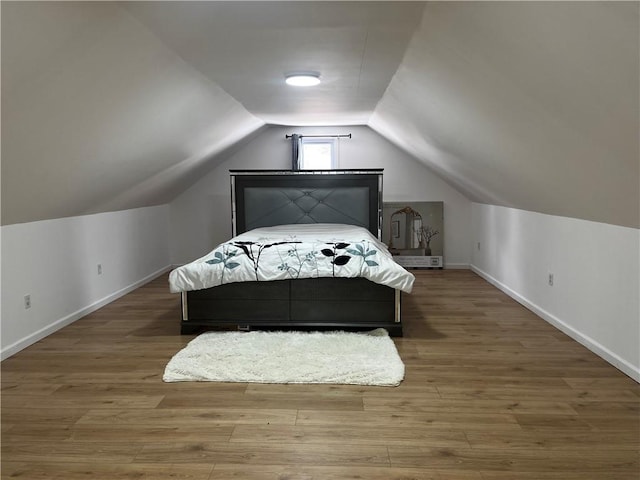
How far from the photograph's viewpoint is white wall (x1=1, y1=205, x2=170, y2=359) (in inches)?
138

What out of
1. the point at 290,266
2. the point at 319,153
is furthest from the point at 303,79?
the point at 319,153

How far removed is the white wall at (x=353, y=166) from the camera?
695 centimetres

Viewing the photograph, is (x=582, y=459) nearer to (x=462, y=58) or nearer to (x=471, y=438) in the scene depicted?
(x=471, y=438)

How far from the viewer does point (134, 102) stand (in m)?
3.20

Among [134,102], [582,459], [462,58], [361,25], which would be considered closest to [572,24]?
[462,58]

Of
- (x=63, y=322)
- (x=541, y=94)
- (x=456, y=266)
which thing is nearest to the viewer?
(x=541, y=94)

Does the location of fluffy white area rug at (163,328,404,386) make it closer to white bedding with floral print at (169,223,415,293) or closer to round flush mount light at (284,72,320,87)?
white bedding with floral print at (169,223,415,293)

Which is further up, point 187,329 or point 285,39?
point 285,39

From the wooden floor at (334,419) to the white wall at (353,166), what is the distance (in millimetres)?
3341

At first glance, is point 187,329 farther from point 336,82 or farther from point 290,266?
point 336,82

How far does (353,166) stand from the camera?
7008mm

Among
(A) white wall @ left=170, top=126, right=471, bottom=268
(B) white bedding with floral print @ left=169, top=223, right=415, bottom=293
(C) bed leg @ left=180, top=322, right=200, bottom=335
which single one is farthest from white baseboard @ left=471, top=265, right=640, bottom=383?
(C) bed leg @ left=180, top=322, right=200, bottom=335

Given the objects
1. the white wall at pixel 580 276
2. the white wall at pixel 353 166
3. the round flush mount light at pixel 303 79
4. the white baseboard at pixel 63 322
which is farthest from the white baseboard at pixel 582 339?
the white baseboard at pixel 63 322

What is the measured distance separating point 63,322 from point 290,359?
6.80ft
